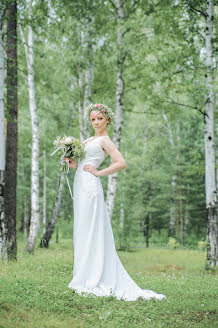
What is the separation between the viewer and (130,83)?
14664mm

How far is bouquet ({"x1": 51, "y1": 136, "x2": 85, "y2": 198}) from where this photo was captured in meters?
5.40

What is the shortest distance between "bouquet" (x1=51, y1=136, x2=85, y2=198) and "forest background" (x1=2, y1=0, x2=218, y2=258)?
0.55 feet

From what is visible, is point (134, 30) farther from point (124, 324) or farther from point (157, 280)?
point (124, 324)

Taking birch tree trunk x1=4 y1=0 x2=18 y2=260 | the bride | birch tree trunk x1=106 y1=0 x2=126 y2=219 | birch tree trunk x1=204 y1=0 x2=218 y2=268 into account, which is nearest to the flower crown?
the bride

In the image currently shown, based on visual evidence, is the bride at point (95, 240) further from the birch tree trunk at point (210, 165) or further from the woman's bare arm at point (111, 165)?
the birch tree trunk at point (210, 165)

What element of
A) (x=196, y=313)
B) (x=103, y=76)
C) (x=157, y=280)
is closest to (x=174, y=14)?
(x=103, y=76)

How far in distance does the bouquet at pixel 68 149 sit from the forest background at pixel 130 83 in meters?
0.17

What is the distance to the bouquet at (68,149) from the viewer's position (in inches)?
213

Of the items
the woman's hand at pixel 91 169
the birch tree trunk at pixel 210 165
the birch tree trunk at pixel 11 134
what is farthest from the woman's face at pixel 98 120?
the birch tree trunk at pixel 210 165

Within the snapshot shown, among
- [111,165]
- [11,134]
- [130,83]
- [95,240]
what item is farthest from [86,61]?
[95,240]

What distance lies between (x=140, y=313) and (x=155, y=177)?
19.8m

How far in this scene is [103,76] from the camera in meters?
16.4

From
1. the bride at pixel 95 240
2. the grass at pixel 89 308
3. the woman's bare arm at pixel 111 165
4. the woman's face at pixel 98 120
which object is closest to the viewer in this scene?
the grass at pixel 89 308

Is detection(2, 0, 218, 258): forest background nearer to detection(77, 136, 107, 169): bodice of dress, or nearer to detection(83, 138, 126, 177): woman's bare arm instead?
detection(77, 136, 107, 169): bodice of dress
